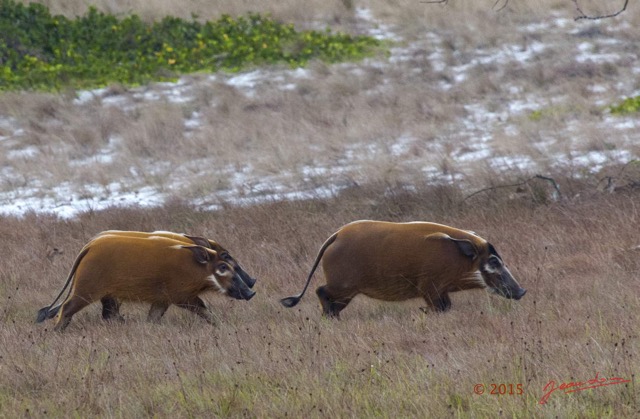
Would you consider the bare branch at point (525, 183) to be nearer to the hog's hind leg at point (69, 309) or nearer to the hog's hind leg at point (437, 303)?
the hog's hind leg at point (437, 303)

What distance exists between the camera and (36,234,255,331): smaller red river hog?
7.54 meters

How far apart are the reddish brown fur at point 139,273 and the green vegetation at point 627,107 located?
10.4 metres

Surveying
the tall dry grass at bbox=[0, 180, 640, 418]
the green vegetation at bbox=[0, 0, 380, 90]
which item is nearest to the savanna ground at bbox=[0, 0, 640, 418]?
the tall dry grass at bbox=[0, 180, 640, 418]

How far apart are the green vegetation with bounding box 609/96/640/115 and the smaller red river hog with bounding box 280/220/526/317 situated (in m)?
9.53

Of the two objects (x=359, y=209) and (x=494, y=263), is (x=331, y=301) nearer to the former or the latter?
(x=494, y=263)

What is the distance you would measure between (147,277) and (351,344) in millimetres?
1981

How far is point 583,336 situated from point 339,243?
2.09 meters

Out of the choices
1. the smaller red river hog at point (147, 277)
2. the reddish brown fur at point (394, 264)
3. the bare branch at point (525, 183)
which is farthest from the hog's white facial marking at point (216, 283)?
the bare branch at point (525, 183)

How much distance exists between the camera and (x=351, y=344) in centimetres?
637

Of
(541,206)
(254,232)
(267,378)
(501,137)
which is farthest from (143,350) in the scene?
(501,137)

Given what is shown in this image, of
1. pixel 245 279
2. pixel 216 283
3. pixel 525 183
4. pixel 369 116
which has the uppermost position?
pixel 216 283

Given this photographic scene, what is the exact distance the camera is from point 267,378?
572cm

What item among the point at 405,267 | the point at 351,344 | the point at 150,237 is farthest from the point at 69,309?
the point at 405,267

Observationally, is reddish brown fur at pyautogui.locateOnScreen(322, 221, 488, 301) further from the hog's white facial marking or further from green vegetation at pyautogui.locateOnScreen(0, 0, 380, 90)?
green vegetation at pyautogui.locateOnScreen(0, 0, 380, 90)
